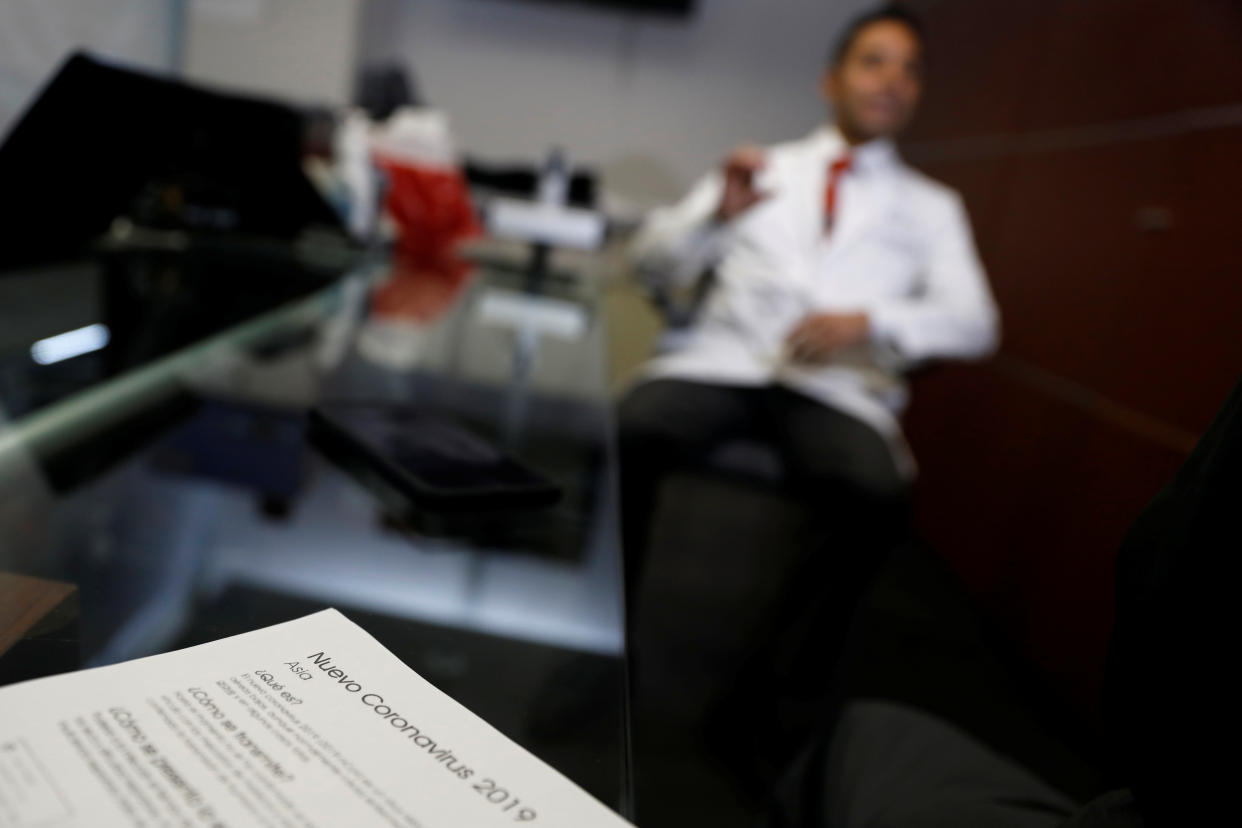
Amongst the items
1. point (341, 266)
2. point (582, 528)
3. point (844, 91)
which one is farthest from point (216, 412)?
point (844, 91)

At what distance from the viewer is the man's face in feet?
6.52

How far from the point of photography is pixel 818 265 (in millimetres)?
1970

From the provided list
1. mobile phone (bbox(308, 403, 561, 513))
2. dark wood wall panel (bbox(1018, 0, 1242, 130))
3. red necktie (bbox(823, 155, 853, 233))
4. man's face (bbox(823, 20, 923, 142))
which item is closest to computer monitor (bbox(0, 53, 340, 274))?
mobile phone (bbox(308, 403, 561, 513))

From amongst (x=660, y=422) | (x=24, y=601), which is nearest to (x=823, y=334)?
(x=660, y=422)

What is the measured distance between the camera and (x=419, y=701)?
1.29 ft

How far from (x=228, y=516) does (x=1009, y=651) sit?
188cm

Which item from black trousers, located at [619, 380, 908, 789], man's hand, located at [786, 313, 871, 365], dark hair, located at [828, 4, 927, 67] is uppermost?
dark hair, located at [828, 4, 927, 67]

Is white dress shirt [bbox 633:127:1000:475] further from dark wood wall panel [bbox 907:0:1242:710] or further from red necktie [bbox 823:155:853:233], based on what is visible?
dark wood wall panel [bbox 907:0:1242:710]

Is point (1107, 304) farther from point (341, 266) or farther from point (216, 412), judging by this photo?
point (216, 412)

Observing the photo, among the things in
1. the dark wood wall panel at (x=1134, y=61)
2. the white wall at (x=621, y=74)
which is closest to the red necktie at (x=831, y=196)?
the dark wood wall panel at (x=1134, y=61)

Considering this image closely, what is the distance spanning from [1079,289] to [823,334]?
78 centimetres

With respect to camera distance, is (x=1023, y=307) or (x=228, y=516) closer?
(x=228, y=516)

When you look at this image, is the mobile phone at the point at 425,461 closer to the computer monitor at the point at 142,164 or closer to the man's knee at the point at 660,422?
the computer monitor at the point at 142,164

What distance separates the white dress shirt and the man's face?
0.06 m
